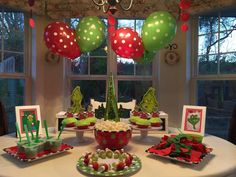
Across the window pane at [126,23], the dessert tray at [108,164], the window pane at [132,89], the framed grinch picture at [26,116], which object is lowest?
the dessert tray at [108,164]

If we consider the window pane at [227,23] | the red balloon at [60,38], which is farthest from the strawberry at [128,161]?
the window pane at [227,23]

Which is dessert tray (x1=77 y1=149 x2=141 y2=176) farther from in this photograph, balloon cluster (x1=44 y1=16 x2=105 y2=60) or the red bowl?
balloon cluster (x1=44 y1=16 x2=105 y2=60)

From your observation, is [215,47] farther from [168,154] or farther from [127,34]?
[168,154]

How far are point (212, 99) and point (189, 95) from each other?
0.29m

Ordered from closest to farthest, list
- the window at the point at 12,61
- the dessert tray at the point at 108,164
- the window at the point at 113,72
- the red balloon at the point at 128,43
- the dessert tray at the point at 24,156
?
1. the dessert tray at the point at 108,164
2. the dessert tray at the point at 24,156
3. the red balloon at the point at 128,43
4. the window at the point at 12,61
5. the window at the point at 113,72

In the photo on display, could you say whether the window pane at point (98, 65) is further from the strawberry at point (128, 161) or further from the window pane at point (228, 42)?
the strawberry at point (128, 161)

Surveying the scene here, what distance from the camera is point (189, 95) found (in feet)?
10.1

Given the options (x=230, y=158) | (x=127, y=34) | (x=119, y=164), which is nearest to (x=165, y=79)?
(x=127, y=34)

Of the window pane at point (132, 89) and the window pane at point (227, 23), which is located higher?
the window pane at point (227, 23)

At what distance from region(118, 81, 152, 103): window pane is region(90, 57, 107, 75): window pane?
0.95 ft

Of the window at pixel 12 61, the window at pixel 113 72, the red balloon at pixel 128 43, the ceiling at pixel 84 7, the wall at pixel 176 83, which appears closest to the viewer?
the red balloon at pixel 128 43

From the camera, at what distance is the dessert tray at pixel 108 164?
0.99 meters

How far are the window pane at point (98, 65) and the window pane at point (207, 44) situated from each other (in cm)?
128

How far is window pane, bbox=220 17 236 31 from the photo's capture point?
9.29 feet
